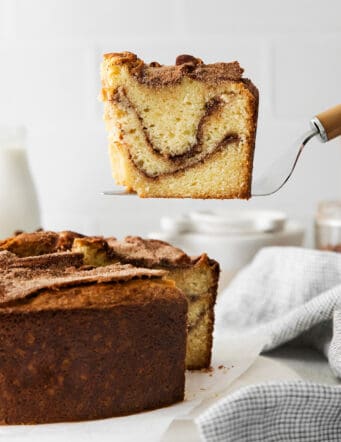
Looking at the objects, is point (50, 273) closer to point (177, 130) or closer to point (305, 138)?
point (177, 130)

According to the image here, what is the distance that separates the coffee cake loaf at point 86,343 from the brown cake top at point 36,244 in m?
0.21

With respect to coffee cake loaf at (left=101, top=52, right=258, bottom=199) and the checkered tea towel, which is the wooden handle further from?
the checkered tea towel

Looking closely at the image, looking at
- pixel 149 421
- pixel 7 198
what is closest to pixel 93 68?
pixel 7 198

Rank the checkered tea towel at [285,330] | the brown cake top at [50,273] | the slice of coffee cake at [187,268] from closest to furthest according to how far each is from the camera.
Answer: the checkered tea towel at [285,330]
the brown cake top at [50,273]
the slice of coffee cake at [187,268]

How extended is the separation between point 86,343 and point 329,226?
1793 millimetres

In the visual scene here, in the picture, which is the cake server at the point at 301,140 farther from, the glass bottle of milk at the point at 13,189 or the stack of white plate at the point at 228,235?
the glass bottle of milk at the point at 13,189

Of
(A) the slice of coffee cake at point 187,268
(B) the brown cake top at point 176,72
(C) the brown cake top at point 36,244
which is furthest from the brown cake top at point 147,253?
(B) the brown cake top at point 176,72

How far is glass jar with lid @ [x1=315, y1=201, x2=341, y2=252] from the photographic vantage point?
3322 millimetres

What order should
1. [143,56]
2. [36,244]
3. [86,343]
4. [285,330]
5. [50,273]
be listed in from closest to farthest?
1. [86,343]
2. [50,273]
3. [36,244]
4. [285,330]
5. [143,56]

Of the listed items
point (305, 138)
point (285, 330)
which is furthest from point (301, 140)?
point (285, 330)

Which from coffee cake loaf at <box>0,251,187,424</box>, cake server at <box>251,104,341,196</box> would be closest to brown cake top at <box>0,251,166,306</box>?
coffee cake loaf at <box>0,251,187,424</box>

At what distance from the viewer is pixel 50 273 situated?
1886 millimetres

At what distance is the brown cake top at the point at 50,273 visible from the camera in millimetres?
1761

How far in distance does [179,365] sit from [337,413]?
0.39m
